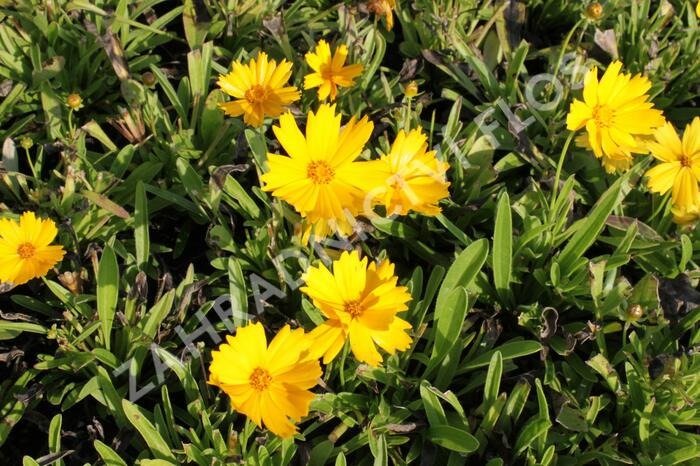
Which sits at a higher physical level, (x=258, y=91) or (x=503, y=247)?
(x=258, y=91)

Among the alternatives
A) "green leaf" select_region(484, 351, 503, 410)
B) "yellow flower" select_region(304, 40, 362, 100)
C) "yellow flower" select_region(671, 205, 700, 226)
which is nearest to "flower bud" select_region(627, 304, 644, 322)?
"green leaf" select_region(484, 351, 503, 410)

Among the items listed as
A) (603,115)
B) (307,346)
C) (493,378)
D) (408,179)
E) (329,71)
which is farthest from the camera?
(329,71)

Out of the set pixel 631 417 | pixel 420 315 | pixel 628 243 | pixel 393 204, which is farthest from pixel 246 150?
pixel 631 417

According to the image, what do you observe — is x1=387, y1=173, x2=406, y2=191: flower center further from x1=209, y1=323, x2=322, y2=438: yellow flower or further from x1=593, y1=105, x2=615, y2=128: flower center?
x1=593, y1=105, x2=615, y2=128: flower center

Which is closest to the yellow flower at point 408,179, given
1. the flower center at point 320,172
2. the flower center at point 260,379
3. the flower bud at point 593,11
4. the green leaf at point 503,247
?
the flower center at point 320,172

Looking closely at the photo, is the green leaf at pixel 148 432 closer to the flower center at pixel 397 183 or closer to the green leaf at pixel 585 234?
the flower center at pixel 397 183

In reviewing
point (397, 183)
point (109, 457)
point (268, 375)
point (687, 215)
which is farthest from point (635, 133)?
point (109, 457)

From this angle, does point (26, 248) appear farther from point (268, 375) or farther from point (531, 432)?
point (531, 432)

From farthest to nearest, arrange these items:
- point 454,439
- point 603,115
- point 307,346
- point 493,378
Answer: point 603,115 → point 493,378 → point 454,439 → point 307,346
